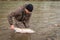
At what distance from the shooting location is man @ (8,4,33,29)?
31.1ft

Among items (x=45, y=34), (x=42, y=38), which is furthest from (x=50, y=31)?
(x=42, y=38)

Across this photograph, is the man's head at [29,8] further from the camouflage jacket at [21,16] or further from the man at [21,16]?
the camouflage jacket at [21,16]

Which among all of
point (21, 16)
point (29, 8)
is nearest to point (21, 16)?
point (21, 16)

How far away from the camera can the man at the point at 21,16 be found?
31.1 feet

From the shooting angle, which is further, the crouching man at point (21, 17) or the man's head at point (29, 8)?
the crouching man at point (21, 17)

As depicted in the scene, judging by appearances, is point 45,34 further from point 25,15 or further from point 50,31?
point 25,15

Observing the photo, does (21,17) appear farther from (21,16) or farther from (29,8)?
(29,8)

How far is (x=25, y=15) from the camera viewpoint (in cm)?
991

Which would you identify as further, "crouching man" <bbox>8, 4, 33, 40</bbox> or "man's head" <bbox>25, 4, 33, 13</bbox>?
"crouching man" <bbox>8, 4, 33, 40</bbox>

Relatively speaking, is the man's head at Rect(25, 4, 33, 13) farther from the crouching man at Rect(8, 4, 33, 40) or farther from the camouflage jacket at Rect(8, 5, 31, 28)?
the camouflage jacket at Rect(8, 5, 31, 28)

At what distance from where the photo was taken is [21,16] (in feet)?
32.8

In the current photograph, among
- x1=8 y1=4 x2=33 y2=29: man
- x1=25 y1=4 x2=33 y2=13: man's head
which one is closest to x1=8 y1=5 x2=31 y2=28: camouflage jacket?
x1=8 y1=4 x2=33 y2=29: man

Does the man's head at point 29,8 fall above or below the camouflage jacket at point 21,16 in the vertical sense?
above

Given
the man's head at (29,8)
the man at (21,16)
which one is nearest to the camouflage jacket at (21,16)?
the man at (21,16)
